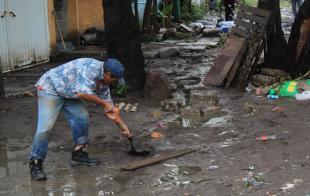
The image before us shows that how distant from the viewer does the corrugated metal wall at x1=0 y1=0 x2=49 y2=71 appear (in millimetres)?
11531

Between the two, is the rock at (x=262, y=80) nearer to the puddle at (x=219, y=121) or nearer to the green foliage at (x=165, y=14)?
the puddle at (x=219, y=121)

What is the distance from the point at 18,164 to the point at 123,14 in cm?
375

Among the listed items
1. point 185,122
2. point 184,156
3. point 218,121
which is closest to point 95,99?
point 184,156

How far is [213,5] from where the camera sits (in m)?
28.3

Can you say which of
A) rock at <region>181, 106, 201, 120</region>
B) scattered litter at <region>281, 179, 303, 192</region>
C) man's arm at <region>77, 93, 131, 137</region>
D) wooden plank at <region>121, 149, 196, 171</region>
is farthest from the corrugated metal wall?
scattered litter at <region>281, 179, 303, 192</region>

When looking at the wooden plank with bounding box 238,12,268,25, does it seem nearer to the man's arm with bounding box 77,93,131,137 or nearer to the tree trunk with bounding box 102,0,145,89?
the tree trunk with bounding box 102,0,145,89

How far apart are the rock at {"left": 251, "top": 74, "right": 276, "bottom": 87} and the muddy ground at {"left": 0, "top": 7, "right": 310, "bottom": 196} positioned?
2.66ft

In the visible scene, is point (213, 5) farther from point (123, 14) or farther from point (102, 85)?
point (102, 85)

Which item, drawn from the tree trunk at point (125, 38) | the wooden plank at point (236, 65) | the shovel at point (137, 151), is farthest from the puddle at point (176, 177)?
the wooden plank at point (236, 65)

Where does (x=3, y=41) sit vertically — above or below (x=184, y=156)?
above

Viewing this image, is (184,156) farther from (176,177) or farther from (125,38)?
(125,38)

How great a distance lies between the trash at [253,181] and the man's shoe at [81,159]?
1.75 m

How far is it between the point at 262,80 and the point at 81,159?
4.58m

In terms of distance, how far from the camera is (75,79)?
551cm
